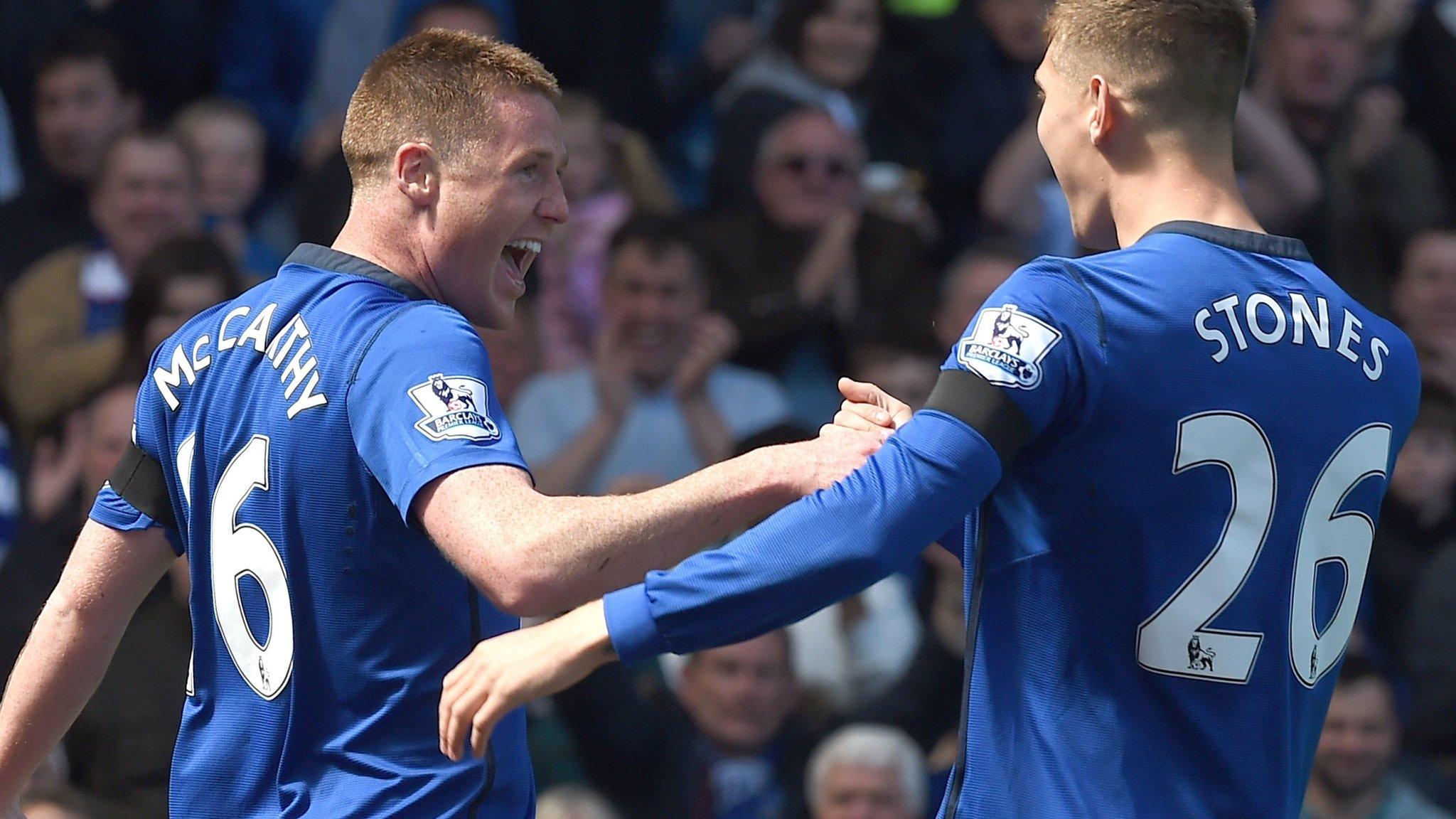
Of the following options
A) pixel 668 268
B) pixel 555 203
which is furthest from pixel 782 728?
pixel 555 203

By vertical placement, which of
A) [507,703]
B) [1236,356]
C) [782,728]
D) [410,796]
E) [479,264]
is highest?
[1236,356]

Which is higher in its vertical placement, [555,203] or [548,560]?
[555,203]

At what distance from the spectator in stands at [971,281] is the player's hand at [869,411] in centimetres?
422

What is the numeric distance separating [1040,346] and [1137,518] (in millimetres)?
354

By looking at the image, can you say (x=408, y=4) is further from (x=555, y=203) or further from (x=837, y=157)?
(x=555, y=203)

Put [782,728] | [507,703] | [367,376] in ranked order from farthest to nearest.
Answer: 1. [782,728]
2. [367,376]
3. [507,703]

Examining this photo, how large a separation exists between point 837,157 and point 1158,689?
5612 millimetres

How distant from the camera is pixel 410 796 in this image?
3.55m

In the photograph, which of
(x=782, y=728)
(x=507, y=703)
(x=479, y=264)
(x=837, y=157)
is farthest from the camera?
(x=837, y=157)

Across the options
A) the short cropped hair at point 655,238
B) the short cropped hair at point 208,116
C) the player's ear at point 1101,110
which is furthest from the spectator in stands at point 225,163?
the player's ear at point 1101,110

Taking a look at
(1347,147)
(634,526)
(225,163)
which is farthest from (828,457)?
(1347,147)

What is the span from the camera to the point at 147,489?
389 centimetres

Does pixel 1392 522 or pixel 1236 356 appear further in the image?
pixel 1392 522

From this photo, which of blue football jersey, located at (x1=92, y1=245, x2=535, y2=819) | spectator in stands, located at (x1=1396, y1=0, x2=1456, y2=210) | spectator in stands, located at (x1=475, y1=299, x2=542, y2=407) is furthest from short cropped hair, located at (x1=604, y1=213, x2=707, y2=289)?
blue football jersey, located at (x1=92, y1=245, x2=535, y2=819)
